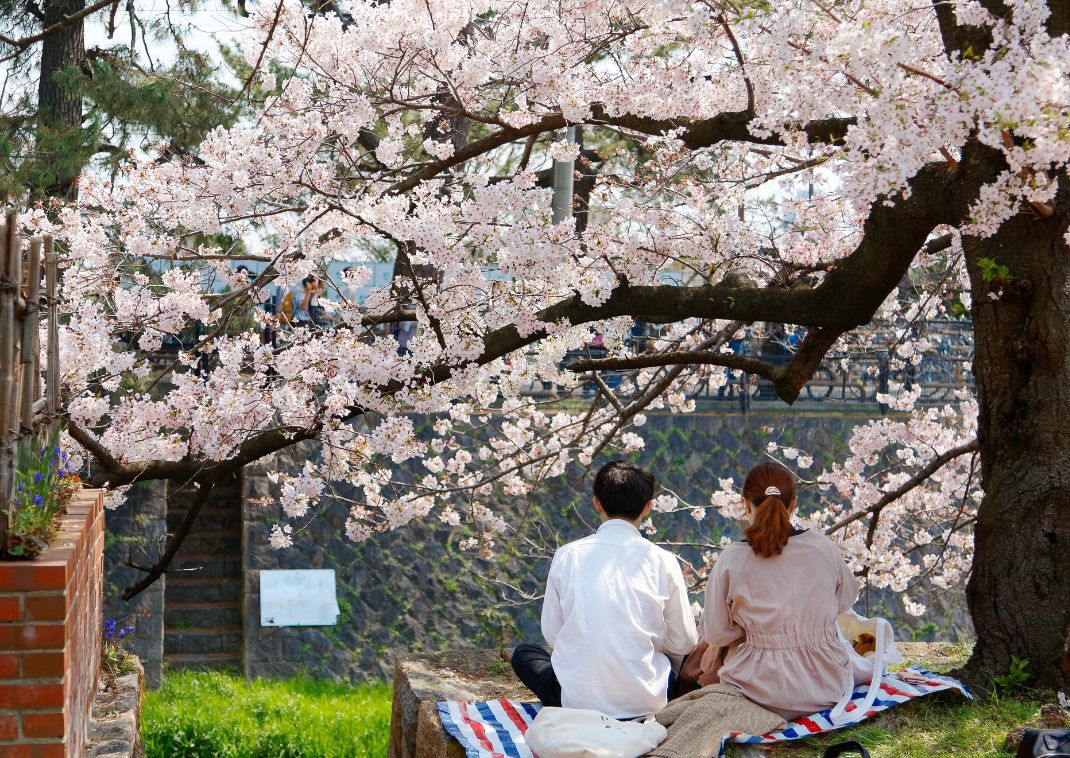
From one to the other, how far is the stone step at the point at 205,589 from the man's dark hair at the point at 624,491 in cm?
850

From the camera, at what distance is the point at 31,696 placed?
2504 mm

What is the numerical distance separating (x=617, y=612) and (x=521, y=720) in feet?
2.19

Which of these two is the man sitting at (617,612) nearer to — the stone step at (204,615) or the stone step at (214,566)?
the stone step at (204,615)

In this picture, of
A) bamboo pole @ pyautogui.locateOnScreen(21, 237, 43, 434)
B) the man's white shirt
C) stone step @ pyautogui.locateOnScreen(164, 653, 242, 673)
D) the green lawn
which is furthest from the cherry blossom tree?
stone step @ pyautogui.locateOnScreen(164, 653, 242, 673)

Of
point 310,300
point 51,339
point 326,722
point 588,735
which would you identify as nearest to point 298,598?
point 326,722

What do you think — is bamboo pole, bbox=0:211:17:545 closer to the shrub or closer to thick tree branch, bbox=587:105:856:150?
the shrub

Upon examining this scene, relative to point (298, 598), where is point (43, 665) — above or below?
above

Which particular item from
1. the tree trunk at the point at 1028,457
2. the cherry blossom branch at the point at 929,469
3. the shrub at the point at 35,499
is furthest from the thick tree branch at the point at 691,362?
the shrub at the point at 35,499

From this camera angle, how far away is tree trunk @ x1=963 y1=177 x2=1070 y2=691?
409 centimetres

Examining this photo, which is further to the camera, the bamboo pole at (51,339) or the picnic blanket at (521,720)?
the picnic blanket at (521,720)

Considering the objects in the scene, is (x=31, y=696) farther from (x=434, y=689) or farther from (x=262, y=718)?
(x=262, y=718)

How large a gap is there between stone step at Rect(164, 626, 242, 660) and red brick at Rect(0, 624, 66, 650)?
8935 mm

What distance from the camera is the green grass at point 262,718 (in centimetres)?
815

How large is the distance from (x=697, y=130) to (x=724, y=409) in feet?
29.4
